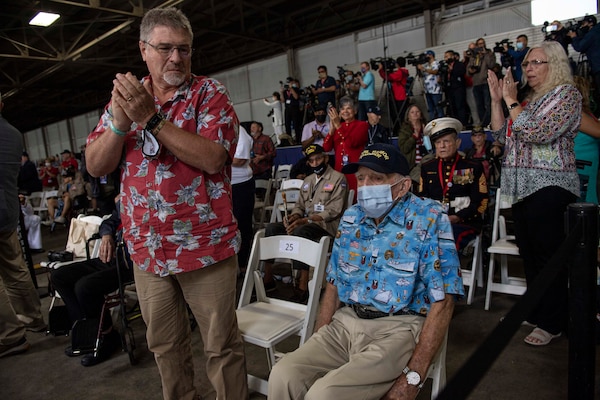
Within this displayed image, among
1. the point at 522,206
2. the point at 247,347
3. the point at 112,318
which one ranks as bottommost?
the point at 247,347

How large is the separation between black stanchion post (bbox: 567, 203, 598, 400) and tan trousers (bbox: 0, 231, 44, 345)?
3.18 metres

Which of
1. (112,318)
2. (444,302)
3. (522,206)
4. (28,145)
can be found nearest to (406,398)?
(444,302)

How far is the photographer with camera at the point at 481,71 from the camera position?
782cm

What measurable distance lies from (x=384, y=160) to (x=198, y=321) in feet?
3.12

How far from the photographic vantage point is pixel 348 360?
61.6 inches

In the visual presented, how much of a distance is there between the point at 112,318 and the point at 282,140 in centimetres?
747

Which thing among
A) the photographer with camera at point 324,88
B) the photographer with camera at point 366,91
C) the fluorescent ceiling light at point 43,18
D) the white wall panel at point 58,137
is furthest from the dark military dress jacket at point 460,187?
the white wall panel at point 58,137

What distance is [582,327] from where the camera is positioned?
4.44 ft

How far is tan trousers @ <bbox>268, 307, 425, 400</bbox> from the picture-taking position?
4.39ft

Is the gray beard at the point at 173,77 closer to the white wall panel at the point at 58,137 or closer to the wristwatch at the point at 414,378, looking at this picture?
the wristwatch at the point at 414,378

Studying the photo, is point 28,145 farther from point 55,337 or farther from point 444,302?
point 444,302

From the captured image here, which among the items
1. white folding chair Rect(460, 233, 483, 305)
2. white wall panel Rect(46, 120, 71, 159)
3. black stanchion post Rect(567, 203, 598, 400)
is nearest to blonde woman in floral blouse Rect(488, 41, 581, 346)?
white folding chair Rect(460, 233, 483, 305)

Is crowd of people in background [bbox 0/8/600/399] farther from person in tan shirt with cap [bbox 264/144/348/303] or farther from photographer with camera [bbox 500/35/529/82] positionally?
photographer with camera [bbox 500/35/529/82]

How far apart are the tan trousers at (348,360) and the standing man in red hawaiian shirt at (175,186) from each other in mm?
315
